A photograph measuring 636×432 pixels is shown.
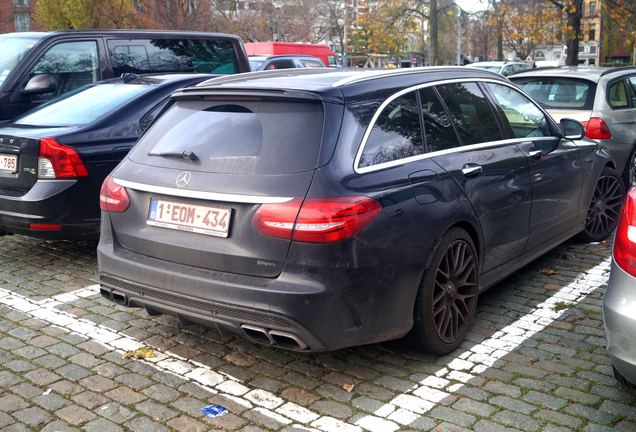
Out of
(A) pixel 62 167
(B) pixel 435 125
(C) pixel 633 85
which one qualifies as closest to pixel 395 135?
(B) pixel 435 125

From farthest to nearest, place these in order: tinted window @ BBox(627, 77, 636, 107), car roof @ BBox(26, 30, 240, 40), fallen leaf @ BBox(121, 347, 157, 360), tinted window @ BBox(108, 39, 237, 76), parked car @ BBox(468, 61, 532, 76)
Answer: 1. parked car @ BBox(468, 61, 532, 76)
2. tinted window @ BBox(627, 77, 636, 107)
3. tinted window @ BBox(108, 39, 237, 76)
4. car roof @ BBox(26, 30, 240, 40)
5. fallen leaf @ BBox(121, 347, 157, 360)

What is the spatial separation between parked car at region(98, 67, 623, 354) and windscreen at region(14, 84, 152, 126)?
2.03 m

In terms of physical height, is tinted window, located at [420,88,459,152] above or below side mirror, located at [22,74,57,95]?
below

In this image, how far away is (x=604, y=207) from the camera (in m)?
6.87

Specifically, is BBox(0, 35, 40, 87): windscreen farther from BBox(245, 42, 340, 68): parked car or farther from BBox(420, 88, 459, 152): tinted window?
BBox(245, 42, 340, 68): parked car

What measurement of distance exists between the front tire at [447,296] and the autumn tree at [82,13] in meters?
27.1

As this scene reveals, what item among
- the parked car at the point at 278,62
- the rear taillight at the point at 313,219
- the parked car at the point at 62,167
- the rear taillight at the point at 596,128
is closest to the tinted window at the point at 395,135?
the rear taillight at the point at 313,219

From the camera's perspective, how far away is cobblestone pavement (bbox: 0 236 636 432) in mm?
3672

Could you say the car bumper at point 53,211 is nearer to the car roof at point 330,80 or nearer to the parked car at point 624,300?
the car roof at point 330,80

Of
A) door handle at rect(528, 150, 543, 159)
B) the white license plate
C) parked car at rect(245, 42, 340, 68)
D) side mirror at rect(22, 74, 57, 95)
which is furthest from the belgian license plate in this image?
parked car at rect(245, 42, 340, 68)

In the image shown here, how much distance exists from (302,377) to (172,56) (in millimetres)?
6250

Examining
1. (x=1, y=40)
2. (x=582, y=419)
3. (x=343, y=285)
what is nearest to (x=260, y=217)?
(x=343, y=285)

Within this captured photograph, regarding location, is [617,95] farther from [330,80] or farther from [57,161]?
[57,161]

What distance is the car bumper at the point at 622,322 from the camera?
10.9 feet
